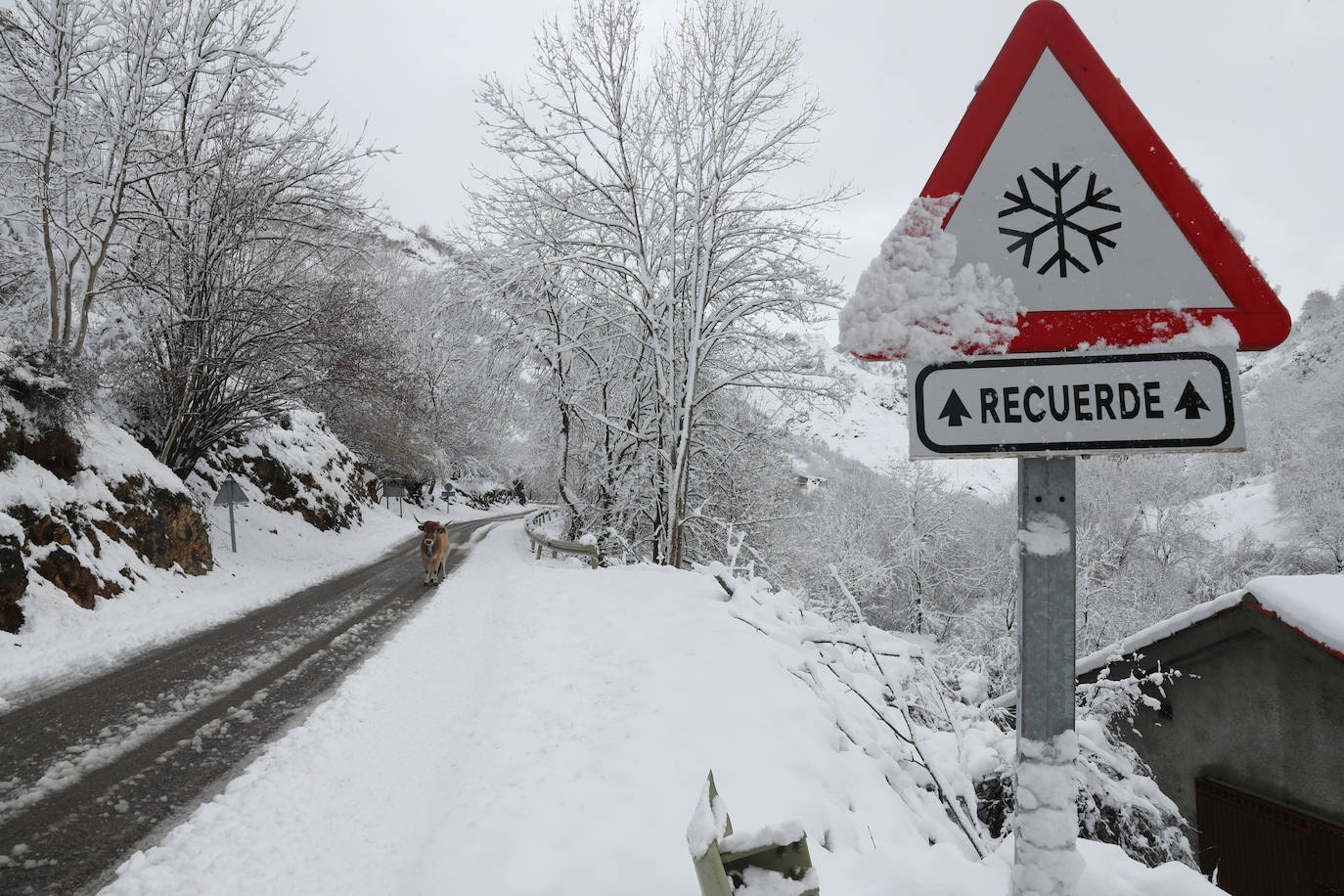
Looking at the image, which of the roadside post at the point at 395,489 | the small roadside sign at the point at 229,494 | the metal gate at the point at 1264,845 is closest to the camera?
the metal gate at the point at 1264,845

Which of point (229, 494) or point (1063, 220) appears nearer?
point (1063, 220)

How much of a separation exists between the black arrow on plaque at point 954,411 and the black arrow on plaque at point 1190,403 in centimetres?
40

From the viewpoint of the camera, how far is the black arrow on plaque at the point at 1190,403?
1224 mm

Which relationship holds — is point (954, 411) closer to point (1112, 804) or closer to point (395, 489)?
point (1112, 804)

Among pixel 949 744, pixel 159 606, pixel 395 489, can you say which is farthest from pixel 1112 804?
pixel 395 489

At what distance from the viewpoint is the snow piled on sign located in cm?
133

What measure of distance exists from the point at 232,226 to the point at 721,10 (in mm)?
10769

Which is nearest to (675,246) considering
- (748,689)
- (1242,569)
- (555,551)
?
(555,551)

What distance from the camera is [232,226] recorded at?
13.0 m

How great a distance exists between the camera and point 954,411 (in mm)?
1326

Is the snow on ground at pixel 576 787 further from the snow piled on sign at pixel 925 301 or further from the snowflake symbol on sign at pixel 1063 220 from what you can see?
the snowflake symbol on sign at pixel 1063 220

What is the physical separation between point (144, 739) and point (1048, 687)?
5845mm

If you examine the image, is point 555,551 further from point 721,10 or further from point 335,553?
point 721,10

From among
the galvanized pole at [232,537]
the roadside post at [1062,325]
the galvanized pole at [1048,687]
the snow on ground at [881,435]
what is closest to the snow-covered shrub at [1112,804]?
the snow on ground at [881,435]
